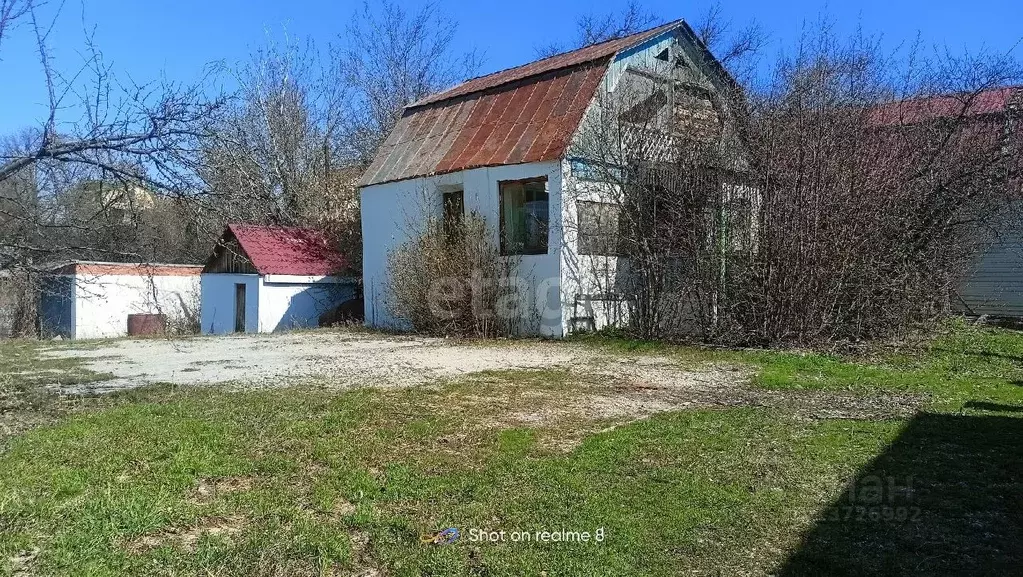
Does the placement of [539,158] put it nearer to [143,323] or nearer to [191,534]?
[191,534]

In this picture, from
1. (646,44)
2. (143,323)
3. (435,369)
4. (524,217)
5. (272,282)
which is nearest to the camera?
(435,369)

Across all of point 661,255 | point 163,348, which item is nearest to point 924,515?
point 661,255

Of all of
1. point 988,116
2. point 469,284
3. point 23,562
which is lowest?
point 23,562

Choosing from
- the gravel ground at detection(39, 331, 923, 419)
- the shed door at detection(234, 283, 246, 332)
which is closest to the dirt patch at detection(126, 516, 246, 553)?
the gravel ground at detection(39, 331, 923, 419)

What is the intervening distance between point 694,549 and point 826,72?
11.0 meters

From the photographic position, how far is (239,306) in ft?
64.2

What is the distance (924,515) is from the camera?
3.61m

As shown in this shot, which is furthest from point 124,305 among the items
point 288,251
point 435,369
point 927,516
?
point 927,516

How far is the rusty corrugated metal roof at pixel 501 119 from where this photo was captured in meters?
12.7

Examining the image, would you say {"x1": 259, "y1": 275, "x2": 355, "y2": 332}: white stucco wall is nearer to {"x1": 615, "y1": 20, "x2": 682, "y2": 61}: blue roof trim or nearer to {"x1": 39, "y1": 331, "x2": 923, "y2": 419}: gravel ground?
{"x1": 39, "y1": 331, "x2": 923, "y2": 419}: gravel ground

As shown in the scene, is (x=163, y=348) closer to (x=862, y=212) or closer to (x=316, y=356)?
(x=316, y=356)

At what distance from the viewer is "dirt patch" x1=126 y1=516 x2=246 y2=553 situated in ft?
10.4

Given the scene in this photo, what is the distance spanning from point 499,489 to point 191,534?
161cm

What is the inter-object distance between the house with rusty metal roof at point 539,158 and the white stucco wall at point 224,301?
444cm
